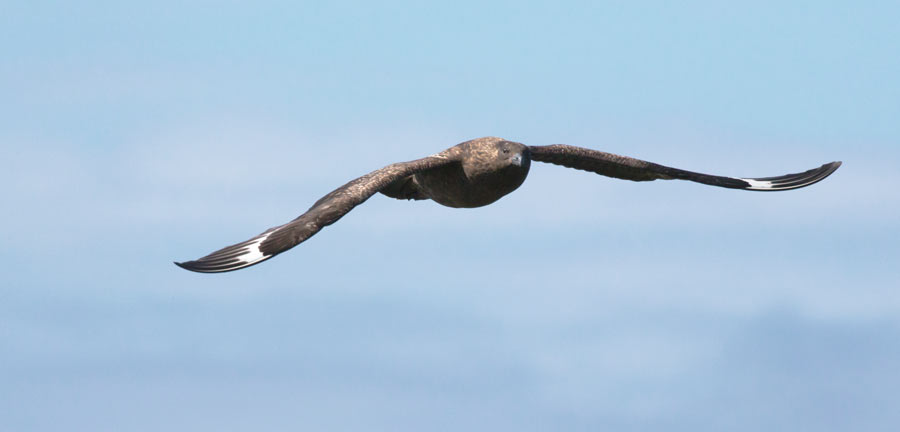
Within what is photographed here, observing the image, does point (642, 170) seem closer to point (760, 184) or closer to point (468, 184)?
point (760, 184)

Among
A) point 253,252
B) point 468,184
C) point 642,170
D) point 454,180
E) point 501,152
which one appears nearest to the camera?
point 253,252

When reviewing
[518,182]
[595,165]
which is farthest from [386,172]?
[595,165]

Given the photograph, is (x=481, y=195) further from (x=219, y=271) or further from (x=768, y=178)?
(x=768, y=178)

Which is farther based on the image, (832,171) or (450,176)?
(832,171)

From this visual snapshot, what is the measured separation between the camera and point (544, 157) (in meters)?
20.6

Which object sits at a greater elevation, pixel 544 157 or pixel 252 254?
pixel 544 157

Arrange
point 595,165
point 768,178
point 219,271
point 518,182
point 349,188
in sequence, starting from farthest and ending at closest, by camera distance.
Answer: point 768,178
point 595,165
point 518,182
point 349,188
point 219,271

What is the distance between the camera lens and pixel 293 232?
17375 mm

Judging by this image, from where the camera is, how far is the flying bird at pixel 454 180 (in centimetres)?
1739

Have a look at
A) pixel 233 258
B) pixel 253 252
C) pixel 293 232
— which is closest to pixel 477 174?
pixel 293 232

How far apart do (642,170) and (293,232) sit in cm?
636

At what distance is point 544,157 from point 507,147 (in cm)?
142

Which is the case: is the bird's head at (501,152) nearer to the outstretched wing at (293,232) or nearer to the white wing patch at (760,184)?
the outstretched wing at (293,232)

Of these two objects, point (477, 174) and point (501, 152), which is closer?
point (501, 152)
